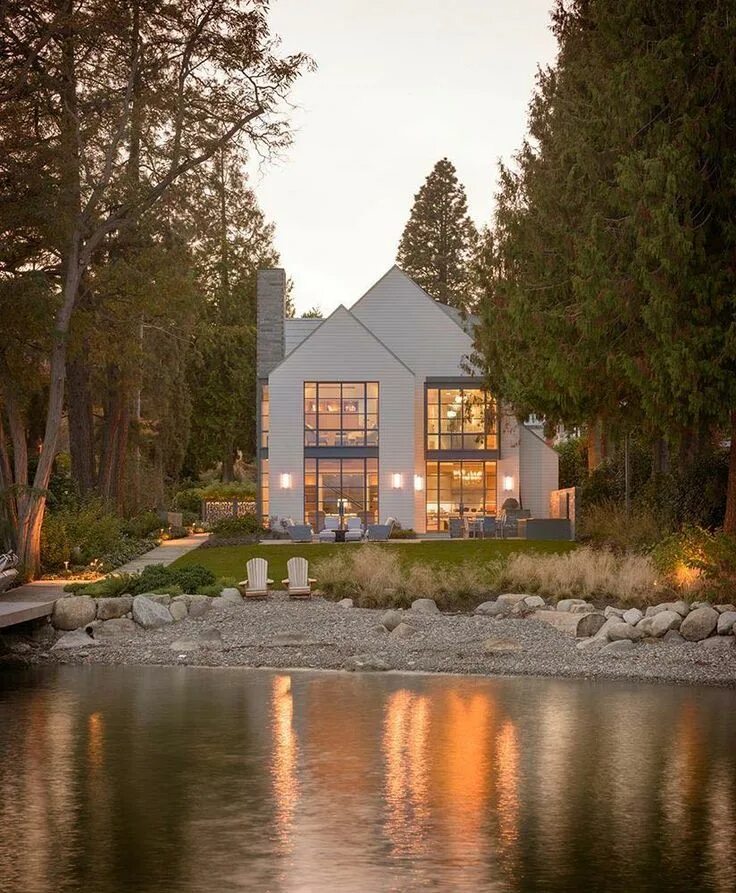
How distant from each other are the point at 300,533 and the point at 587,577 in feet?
52.1

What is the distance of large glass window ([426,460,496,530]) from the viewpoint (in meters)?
41.3

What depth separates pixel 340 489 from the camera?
40375mm

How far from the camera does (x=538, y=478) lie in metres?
41.9

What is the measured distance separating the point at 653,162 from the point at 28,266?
11609mm

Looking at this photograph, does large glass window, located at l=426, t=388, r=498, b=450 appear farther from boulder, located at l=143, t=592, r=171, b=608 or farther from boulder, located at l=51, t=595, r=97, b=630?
boulder, located at l=51, t=595, r=97, b=630

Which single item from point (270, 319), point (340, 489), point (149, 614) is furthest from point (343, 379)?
point (149, 614)

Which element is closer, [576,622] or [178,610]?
[576,622]

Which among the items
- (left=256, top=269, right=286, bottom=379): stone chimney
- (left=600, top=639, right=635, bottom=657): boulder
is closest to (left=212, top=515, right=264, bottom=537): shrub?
(left=256, top=269, right=286, bottom=379): stone chimney

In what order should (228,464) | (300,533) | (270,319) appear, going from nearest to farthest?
(300,533)
(270,319)
(228,464)

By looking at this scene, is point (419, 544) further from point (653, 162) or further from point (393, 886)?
point (393, 886)

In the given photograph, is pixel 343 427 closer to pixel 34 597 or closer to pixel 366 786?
pixel 34 597

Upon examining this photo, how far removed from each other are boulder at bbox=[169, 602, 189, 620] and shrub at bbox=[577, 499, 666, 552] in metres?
8.32

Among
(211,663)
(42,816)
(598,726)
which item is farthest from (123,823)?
(211,663)

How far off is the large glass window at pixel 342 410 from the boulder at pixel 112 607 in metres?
21.3
